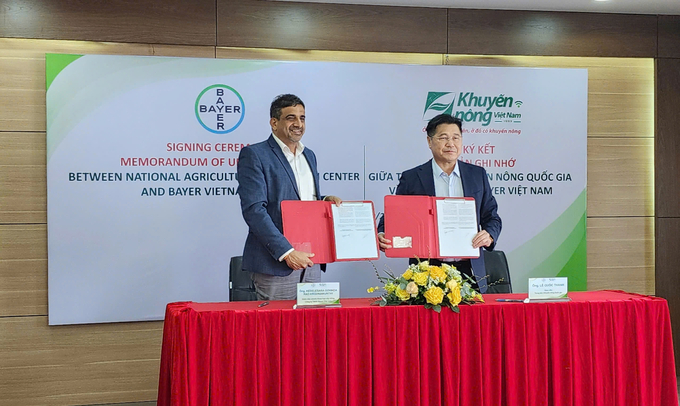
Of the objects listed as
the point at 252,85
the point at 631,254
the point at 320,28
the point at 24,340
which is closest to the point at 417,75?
the point at 320,28

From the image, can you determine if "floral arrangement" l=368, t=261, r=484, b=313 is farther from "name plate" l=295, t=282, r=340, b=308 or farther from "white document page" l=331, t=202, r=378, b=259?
"white document page" l=331, t=202, r=378, b=259

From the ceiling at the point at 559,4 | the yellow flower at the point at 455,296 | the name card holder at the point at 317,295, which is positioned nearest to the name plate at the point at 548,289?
the yellow flower at the point at 455,296

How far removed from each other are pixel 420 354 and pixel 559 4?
11.1 feet

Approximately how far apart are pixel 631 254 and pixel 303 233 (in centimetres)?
327

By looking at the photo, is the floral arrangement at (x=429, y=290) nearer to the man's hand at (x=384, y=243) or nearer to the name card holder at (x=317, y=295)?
the name card holder at (x=317, y=295)

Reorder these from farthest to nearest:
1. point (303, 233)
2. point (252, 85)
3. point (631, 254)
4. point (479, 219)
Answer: point (631, 254) → point (252, 85) → point (479, 219) → point (303, 233)

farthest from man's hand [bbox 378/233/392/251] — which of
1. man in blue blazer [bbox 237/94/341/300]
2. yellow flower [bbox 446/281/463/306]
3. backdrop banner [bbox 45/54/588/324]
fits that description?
backdrop banner [bbox 45/54/588/324]

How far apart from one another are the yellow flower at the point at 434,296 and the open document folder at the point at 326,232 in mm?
553

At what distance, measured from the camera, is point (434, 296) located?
3.47m

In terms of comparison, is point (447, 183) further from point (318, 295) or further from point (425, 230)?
point (318, 295)

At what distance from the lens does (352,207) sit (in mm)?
4078

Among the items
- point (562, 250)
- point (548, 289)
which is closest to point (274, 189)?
point (548, 289)

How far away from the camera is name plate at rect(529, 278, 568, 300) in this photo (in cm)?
370

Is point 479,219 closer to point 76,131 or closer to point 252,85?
point 252,85
